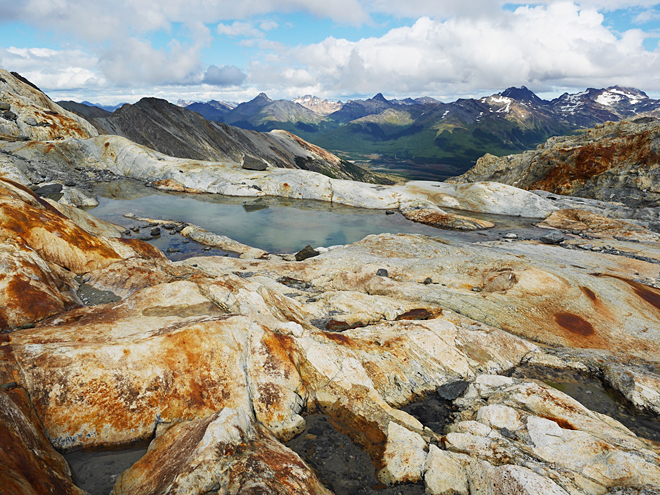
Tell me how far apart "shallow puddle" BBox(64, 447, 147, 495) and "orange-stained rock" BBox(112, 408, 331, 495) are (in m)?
0.48

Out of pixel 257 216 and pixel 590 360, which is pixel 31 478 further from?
pixel 257 216

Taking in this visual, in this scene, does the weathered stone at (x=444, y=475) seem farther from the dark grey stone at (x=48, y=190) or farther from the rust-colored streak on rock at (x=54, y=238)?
the dark grey stone at (x=48, y=190)

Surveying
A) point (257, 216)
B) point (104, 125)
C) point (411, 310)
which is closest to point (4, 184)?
point (411, 310)

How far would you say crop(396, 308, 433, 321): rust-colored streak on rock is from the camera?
59.9 ft

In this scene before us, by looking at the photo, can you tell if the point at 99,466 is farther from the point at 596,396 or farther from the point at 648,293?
the point at 648,293

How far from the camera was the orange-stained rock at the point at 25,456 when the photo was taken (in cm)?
623

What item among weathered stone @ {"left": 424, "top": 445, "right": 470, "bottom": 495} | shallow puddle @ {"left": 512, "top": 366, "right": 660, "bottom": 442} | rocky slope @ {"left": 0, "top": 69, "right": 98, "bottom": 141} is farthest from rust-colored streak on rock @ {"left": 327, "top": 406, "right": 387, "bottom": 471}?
rocky slope @ {"left": 0, "top": 69, "right": 98, "bottom": 141}

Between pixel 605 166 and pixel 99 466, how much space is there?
78.4m

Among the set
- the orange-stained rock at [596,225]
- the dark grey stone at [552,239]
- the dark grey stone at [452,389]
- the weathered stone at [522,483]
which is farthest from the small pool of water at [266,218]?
the weathered stone at [522,483]

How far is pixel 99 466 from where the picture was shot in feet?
29.7

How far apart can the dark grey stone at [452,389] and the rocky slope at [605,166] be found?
60.7 meters

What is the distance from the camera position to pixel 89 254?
1922cm

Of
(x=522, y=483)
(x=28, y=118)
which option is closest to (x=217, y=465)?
(x=522, y=483)

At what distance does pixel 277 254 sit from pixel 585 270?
27.5 metres
